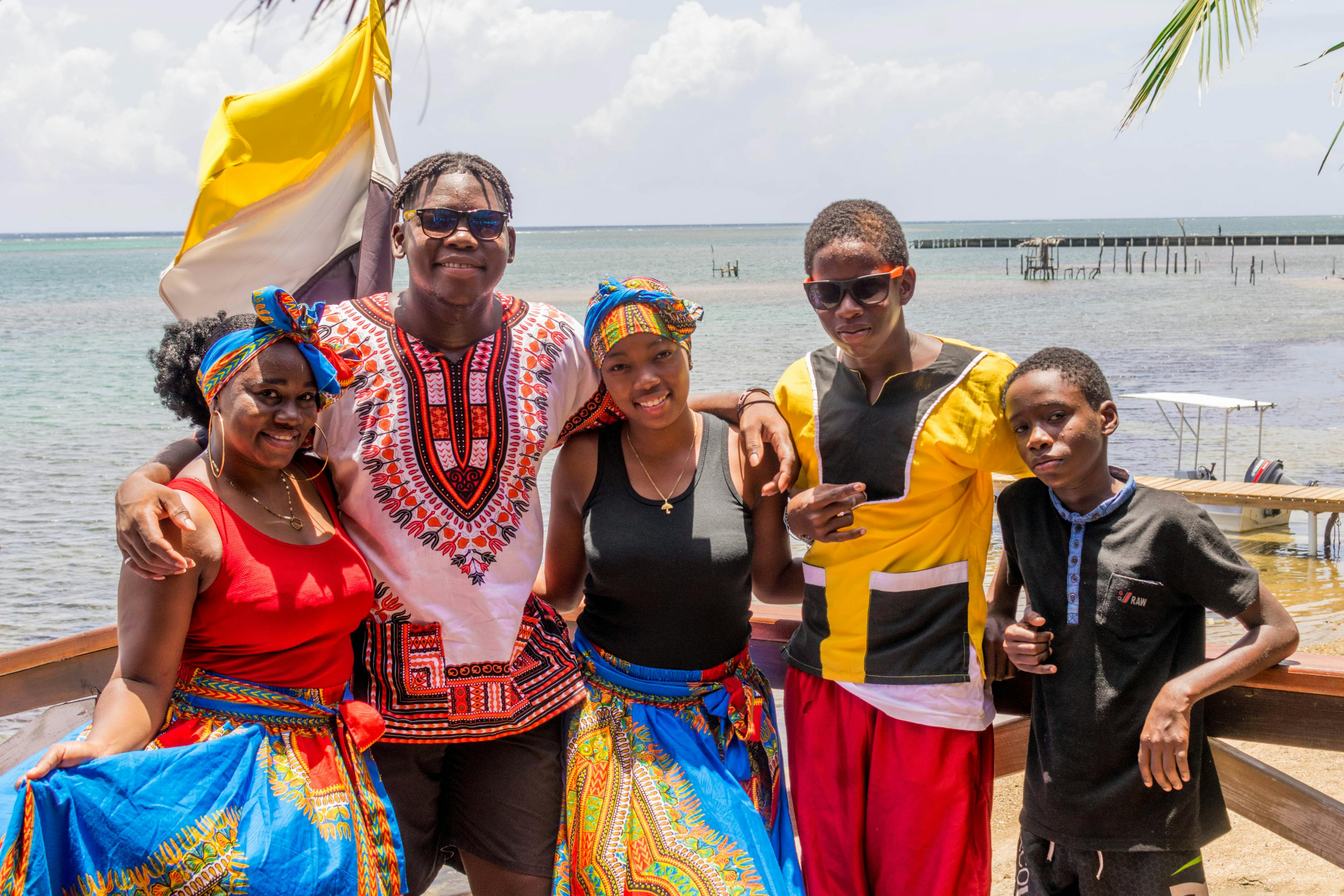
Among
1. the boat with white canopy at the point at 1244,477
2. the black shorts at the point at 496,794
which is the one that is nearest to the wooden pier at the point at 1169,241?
the boat with white canopy at the point at 1244,477

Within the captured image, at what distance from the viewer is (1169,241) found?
78.6 metres

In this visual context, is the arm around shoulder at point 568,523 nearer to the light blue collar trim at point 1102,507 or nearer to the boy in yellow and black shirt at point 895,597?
Answer: the boy in yellow and black shirt at point 895,597

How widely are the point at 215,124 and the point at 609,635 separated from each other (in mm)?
2070

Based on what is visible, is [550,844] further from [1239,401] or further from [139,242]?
[139,242]

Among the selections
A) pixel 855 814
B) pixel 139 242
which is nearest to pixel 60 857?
pixel 855 814

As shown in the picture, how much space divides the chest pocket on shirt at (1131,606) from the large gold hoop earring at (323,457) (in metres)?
1.94

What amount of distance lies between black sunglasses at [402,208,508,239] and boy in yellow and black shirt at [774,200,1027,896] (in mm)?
A: 890

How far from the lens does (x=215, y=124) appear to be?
11.4ft

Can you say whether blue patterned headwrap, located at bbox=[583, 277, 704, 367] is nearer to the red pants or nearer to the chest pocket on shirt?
the red pants

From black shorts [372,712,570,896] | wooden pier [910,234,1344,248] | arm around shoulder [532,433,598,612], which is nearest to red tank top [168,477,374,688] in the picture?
black shorts [372,712,570,896]

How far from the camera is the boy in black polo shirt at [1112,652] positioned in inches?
96.4

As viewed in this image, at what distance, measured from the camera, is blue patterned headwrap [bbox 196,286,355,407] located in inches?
97.9

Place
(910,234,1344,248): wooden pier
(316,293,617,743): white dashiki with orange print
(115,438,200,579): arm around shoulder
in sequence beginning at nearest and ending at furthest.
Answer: (115,438,200,579): arm around shoulder
(316,293,617,743): white dashiki with orange print
(910,234,1344,248): wooden pier

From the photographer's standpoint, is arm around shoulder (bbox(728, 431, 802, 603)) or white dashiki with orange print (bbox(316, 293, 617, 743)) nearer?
white dashiki with orange print (bbox(316, 293, 617, 743))
